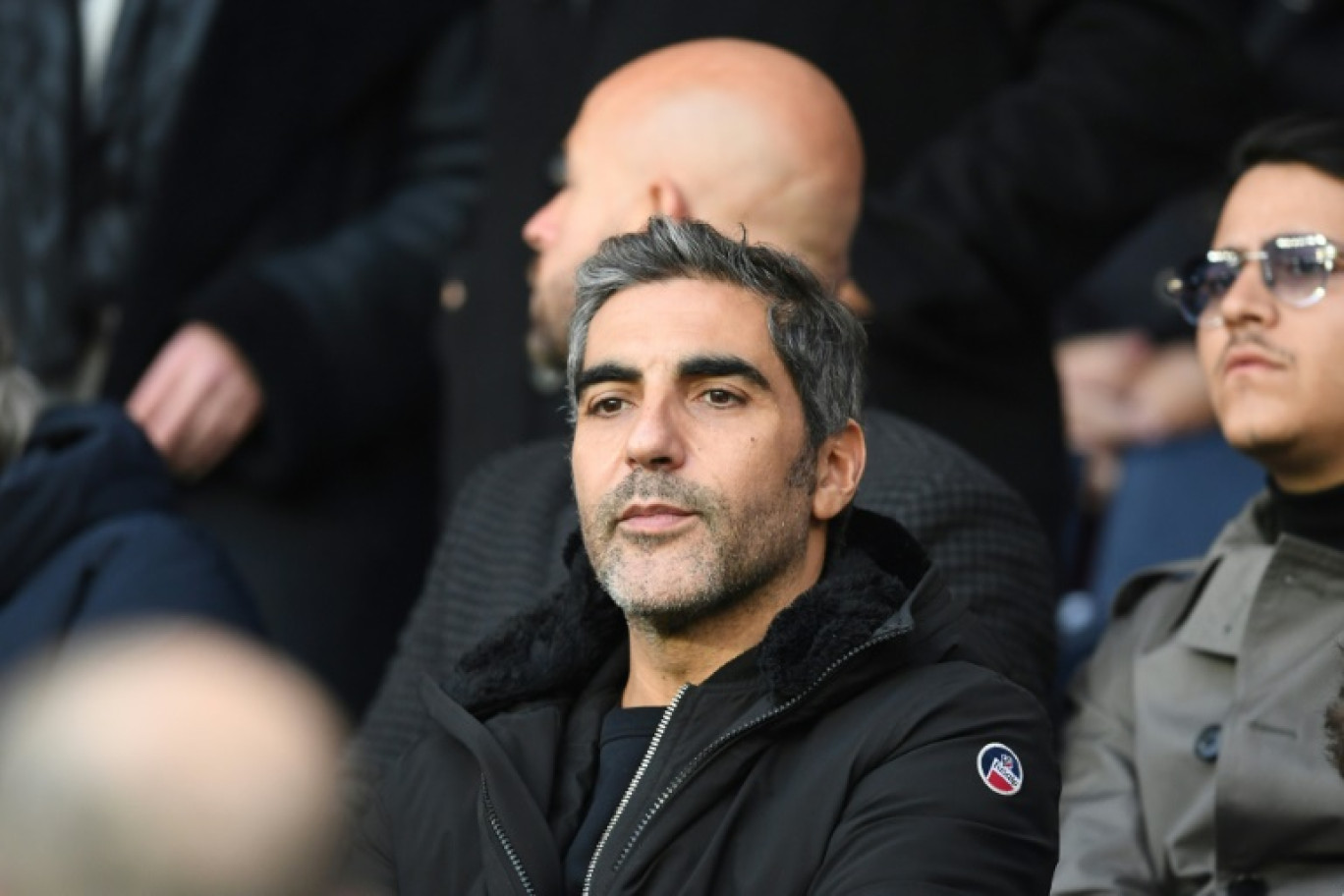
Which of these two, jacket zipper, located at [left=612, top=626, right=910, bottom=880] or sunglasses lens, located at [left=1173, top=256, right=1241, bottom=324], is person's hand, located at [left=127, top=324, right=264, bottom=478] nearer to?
sunglasses lens, located at [left=1173, top=256, right=1241, bottom=324]

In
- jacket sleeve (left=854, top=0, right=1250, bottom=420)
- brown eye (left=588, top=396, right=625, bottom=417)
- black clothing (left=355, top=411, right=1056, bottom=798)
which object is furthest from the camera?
jacket sleeve (left=854, top=0, right=1250, bottom=420)

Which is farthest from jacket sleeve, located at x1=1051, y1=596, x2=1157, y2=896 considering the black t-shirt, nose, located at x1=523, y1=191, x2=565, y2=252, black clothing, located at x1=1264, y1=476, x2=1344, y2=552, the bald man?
nose, located at x1=523, y1=191, x2=565, y2=252

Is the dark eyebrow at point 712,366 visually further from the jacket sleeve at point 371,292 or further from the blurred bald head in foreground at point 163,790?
the jacket sleeve at point 371,292

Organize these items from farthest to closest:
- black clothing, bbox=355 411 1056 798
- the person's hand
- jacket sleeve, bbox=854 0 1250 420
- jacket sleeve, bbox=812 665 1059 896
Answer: the person's hand → jacket sleeve, bbox=854 0 1250 420 → black clothing, bbox=355 411 1056 798 → jacket sleeve, bbox=812 665 1059 896

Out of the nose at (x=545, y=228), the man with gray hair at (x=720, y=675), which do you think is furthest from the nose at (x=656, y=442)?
the nose at (x=545, y=228)

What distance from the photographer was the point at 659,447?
10.3 feet

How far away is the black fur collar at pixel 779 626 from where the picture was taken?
3059 mm

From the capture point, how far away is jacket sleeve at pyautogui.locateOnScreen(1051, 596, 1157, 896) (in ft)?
11.5

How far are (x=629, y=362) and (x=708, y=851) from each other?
67cm

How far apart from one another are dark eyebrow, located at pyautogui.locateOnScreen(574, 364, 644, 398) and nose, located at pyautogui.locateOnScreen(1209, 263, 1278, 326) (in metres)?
0.95

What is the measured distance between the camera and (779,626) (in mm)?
3074

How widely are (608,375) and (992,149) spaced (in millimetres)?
1610

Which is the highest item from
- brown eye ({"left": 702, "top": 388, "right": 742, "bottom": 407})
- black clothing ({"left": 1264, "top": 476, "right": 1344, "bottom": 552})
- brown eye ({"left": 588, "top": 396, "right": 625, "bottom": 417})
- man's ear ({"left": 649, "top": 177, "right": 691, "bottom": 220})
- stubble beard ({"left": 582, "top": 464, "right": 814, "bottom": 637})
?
brown eye ({"left": 702, "top": 388, "right": 742, "bottom": 407})

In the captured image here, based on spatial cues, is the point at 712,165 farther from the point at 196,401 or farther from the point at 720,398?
the point at 196,401
